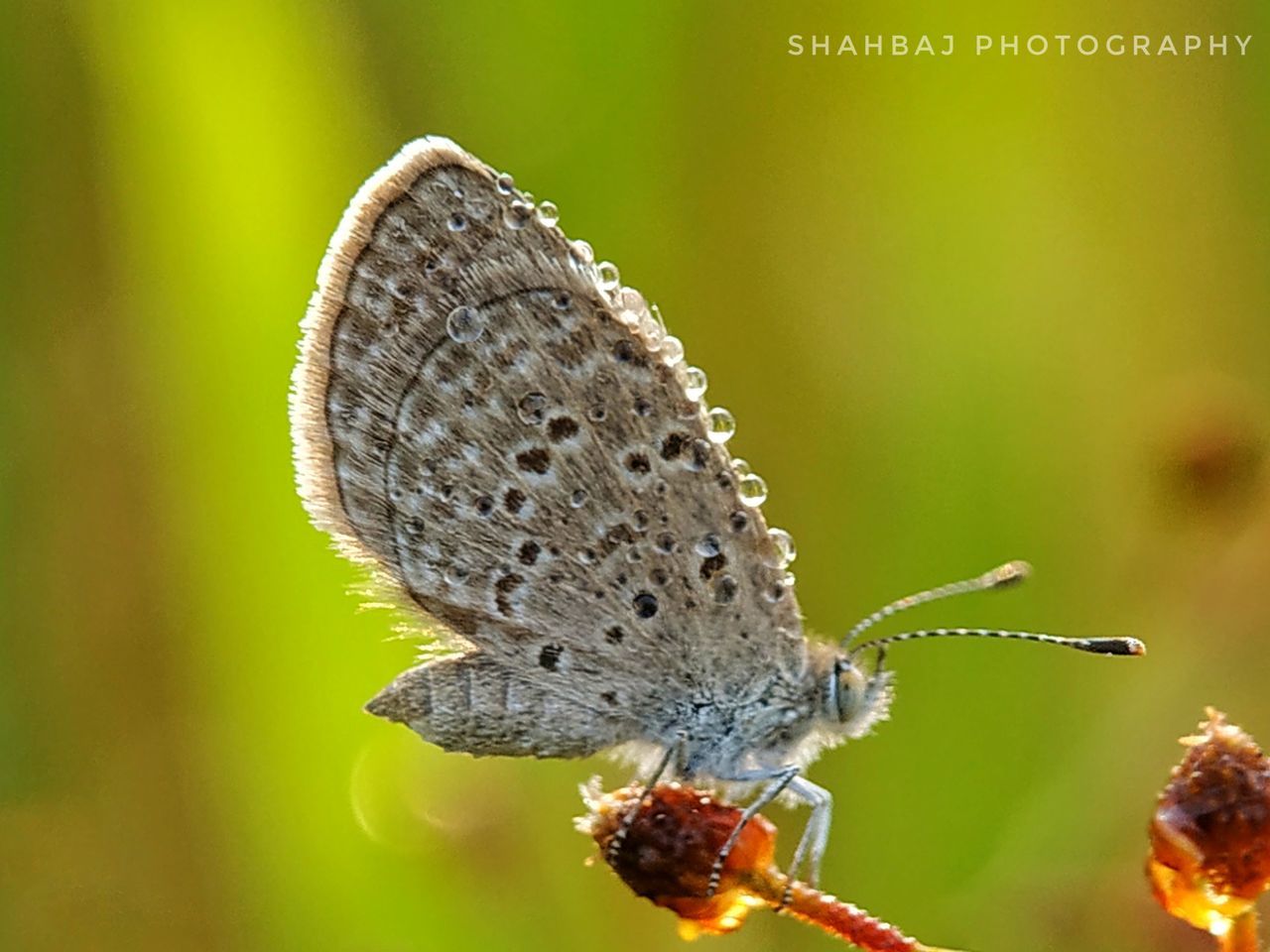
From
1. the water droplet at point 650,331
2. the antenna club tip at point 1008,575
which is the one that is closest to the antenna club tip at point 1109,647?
the antenna club tip at point 1008,575

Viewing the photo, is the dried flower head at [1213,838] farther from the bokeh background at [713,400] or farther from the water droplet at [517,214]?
the water droplet at [517,214]

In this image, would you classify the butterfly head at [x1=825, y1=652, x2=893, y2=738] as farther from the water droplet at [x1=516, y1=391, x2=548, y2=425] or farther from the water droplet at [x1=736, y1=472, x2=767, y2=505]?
the water droplet at [x1=516, y1=391, x2=548, y2=425]

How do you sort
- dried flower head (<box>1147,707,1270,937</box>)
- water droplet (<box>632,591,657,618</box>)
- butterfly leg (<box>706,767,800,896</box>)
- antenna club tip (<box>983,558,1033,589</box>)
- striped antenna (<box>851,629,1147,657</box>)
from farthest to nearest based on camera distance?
water droplet (<box>632,591,657,618</box>), antenna club tip (<box>983,558,1033,589</box>), striped antenna (<box>851,629,1147,657</box>), butterfly leg (<box>706,767,800,896</box>), dried flower head (<box>1147,707,1270,937</box>)

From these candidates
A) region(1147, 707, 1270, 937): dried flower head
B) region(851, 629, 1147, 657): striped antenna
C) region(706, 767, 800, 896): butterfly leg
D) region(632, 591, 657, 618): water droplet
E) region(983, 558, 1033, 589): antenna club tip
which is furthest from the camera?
region(632, 591, 657, 618): water droplet

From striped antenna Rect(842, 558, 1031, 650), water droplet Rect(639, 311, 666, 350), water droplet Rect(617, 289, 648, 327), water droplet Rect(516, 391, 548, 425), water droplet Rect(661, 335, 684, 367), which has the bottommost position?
striped antenna Rect(842, 558, 1031, 650)

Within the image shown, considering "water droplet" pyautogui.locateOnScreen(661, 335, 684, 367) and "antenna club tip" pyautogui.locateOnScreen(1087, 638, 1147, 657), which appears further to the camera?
"water droplet" pyautogui.locateOnScreen(661, 335, 684, 367)

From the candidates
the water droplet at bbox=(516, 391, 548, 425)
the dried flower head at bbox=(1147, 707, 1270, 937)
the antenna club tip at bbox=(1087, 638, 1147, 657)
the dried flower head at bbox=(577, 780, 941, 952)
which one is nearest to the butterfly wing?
the water droplet at bbox=(516, 391, 548, 425)

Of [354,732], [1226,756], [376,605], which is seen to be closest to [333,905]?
[354,732]
